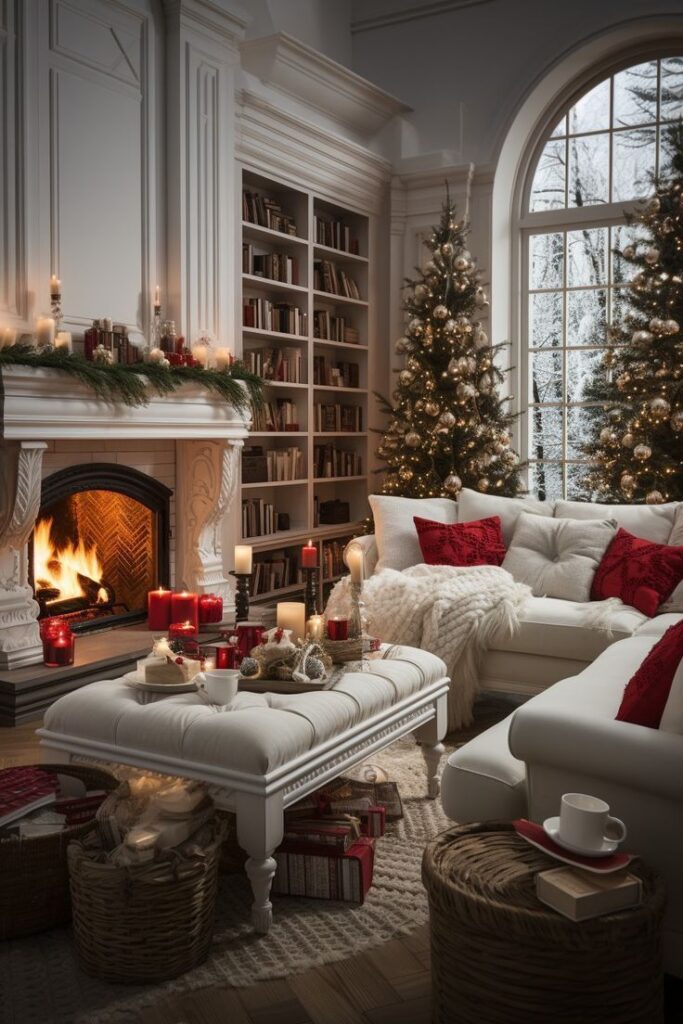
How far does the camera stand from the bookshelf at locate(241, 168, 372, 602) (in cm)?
604

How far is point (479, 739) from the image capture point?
2592 millimetres

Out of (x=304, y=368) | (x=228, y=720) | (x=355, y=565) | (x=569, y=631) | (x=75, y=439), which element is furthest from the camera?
(x=304, y=368)

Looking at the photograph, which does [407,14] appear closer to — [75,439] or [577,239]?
[577,239]

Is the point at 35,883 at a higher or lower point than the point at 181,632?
lower

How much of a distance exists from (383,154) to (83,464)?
3.61 m

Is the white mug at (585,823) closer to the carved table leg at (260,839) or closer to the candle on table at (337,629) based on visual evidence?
the carved table leg at (260,839)

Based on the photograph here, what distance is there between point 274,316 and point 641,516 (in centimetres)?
272

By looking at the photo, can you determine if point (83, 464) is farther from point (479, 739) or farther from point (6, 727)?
point (479, 739)

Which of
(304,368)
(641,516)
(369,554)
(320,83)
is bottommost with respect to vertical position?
(369,554)

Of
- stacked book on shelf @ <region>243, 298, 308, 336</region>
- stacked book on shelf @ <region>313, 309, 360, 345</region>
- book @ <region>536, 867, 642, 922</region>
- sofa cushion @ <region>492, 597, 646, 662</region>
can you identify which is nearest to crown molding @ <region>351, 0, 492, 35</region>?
stacked book on shelf @ <region>313, 309, 360, 345</region>

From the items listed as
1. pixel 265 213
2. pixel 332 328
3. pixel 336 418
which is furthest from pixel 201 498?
pixel 332 328

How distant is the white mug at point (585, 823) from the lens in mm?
1822

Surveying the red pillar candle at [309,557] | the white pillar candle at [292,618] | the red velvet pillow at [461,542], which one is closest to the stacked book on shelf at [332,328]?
the red velvet pillow at [461,542]

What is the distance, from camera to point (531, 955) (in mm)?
1771
